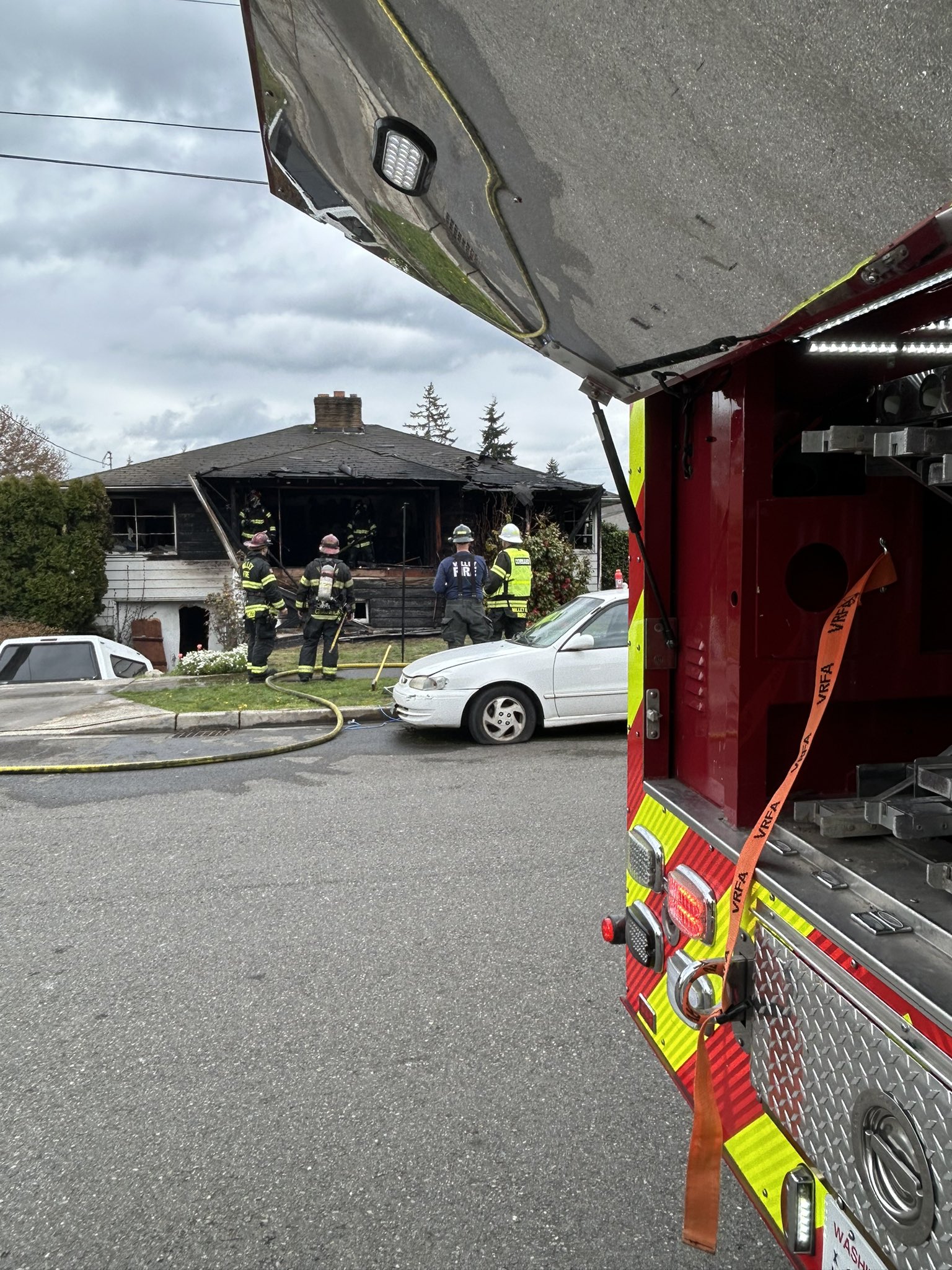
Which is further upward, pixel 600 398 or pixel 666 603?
pixel 600 398

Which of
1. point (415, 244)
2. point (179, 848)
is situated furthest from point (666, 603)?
point (179, 848)

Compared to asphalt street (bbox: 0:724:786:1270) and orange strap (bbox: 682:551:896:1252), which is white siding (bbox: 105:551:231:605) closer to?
asphalt street (bbox: 0:724:786:1270)

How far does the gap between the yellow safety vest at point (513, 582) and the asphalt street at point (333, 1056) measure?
19.0 feet

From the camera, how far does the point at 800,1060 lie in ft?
5.26

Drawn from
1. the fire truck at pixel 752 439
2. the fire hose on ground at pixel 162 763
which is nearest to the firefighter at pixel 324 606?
the fire hose on ground at pixel 162 763

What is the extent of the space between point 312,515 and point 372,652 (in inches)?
281

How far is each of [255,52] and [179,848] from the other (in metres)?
4.62

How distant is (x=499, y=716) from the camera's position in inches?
307

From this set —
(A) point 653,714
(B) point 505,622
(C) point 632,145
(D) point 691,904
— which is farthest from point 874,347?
(B) point 505,622

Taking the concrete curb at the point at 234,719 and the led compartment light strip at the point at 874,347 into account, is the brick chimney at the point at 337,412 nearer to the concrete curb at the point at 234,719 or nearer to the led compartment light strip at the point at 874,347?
the concrete curb at the point at 234,719

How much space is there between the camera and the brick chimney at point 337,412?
961 inches

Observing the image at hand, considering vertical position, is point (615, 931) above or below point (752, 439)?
below

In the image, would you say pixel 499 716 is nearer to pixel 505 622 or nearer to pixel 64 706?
pixel 505 622

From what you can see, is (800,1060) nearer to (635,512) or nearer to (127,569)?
(635,512)
